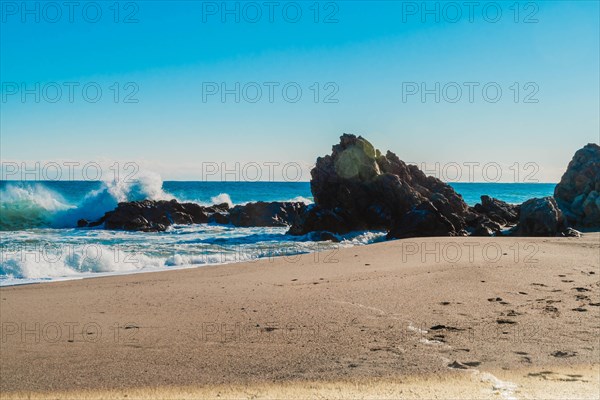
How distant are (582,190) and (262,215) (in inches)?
807

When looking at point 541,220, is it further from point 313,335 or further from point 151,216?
point 151,216

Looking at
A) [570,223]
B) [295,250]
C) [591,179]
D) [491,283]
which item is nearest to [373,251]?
[295,250]

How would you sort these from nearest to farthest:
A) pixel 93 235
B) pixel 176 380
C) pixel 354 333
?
pixel 176 380 < pixel 354 333 < pixel 93 235

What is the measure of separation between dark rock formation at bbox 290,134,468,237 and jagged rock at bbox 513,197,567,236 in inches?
114

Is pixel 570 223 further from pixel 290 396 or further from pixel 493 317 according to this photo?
pixel 290 396

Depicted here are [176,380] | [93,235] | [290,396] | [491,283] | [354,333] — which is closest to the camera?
[290,396]

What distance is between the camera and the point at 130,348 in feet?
21.1

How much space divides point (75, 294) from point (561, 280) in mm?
9784

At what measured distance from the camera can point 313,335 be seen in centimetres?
682

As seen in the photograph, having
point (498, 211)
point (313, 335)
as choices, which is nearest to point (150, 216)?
point (498, 211)

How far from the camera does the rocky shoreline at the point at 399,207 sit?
23922mm

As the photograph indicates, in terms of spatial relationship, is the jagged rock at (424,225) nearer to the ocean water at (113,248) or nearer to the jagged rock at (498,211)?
the ocean water at (113,248)

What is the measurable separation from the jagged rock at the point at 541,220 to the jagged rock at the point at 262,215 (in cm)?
1615

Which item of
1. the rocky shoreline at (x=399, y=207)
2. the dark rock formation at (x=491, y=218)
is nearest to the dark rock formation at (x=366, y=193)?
the rocky shoreline at (x=399, y=207)
